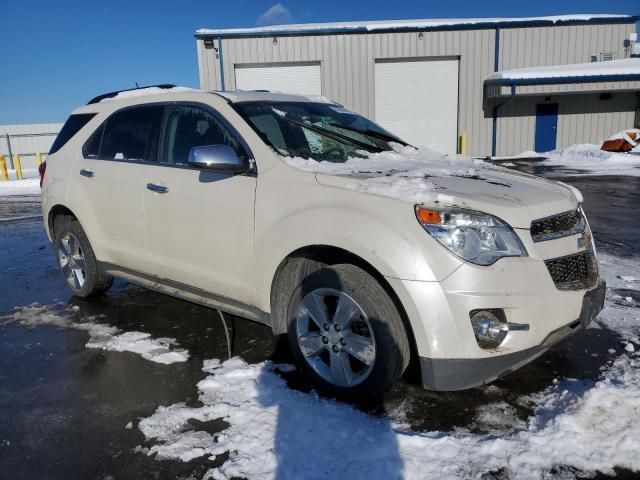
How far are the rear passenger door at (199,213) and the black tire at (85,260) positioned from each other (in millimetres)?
1022

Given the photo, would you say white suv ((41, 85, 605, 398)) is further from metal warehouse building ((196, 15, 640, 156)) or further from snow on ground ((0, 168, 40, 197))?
metal warehouse building ((196, 15, 640, 156))

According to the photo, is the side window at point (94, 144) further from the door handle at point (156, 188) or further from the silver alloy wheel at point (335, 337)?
the silver alloy wheel at point (335, 337)

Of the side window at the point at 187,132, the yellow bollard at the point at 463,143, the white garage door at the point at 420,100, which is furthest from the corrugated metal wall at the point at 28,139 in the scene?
the side window at the point at 187,132

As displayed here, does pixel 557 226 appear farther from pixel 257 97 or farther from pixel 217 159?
pixel 257 97

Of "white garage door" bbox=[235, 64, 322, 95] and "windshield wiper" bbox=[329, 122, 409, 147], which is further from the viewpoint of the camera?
"white garage door" bbox=[235, 64, 322, 95]

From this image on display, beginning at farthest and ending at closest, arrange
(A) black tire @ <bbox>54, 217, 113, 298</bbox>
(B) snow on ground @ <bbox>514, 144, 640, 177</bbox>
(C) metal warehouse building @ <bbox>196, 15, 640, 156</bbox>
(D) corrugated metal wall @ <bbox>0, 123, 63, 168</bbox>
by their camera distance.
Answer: (D) corrugated metal wall @ <bbox>0, 123, 63, 168</bbox>
(C) metal warehouse building @ <bbox>196, 15, 640, 156</bbox>
(B) snow on ground @ <bbox>514, 144, 640, 177</bbox>
(A) black tire @ <bbox>54, 217, 113, 298</bbox>

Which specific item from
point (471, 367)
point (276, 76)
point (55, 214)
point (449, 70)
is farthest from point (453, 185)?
point (449, 70)

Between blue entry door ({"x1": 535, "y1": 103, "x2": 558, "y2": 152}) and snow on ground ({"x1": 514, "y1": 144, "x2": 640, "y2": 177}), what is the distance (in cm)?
84

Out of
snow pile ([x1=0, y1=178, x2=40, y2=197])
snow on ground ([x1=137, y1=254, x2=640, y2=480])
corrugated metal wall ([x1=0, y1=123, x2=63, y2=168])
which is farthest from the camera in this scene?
corrugated metal wall ([x1=0, y1=123, x2=63, y2=168])

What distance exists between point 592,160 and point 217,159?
66.2 ft

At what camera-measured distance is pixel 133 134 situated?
14.0 feet

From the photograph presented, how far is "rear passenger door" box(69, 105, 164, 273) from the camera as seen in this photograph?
4070 mm

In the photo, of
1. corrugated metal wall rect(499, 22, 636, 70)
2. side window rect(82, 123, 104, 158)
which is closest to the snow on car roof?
corrugated metal wall rect(499, 22, 636, 70)

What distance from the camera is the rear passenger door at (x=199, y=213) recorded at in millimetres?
3334
